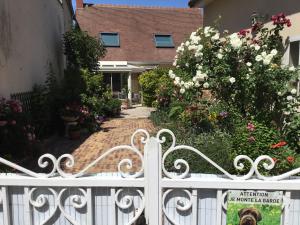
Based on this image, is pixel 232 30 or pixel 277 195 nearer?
pixel 277 195

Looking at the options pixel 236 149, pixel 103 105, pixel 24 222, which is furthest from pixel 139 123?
pixel 24 222

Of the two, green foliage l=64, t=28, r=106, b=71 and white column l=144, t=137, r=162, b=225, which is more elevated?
green foliage l=64, t=28, r=106, b=71

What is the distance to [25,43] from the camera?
873cm

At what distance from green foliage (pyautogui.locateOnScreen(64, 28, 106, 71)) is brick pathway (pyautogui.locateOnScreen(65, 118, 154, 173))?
2.92 metres

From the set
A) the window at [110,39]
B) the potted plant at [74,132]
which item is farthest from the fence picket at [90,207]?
the window at [110,39]

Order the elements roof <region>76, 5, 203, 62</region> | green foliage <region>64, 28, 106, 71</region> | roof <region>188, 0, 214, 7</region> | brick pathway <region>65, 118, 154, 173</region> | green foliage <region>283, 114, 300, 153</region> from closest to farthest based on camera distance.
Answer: green foliage <region>283, 114, 300, 153</region>
brick pathway <region>65, 118, 154, 173</region>
roof <region>188, 0, 214, 7</region>
green foliage <region>64, 28, 106, 71</region>
roof <region>76, 5, 203, 62</region>

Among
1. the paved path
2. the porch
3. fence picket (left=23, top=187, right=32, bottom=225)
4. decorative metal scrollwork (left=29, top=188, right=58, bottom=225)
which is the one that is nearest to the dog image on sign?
decorative metal scrollwork (left=29, top=188, right=58, bottom=225)

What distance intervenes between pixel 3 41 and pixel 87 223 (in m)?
5.84

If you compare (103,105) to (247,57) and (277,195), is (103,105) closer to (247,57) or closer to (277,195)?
(247,57)

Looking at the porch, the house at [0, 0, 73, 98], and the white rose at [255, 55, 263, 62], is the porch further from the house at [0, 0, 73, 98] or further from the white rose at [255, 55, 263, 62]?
the white rose at [255, 55, 263, 62]

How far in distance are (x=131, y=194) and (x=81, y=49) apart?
11895mm

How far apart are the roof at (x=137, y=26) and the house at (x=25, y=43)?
34.6 feet

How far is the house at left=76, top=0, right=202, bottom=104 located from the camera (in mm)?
22625

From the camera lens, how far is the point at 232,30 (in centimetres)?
812
